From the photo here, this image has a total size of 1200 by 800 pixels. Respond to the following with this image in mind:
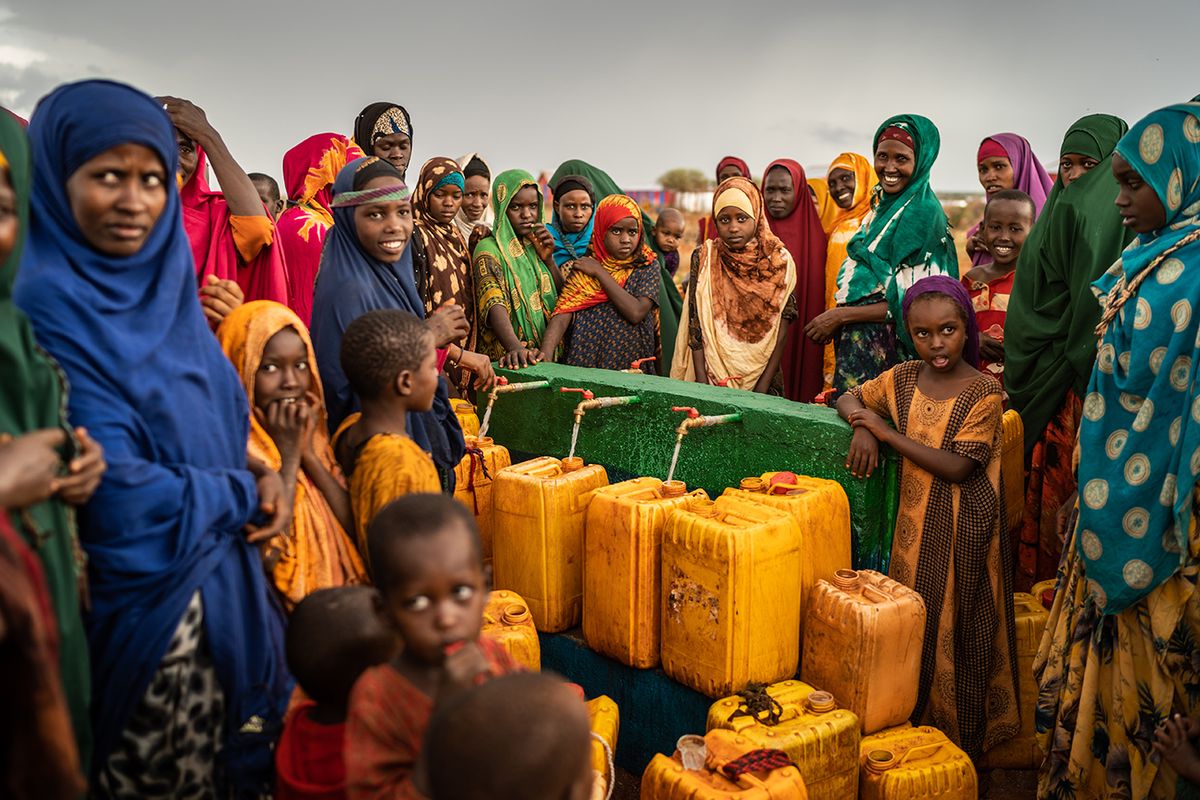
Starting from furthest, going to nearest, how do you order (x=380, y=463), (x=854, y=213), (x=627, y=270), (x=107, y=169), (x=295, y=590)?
1. (x=854, y=213)
2. (x=627, y=270)
3. (x=380, y=463)
4. (x=295, y=590)
5. (x=107, y=169)

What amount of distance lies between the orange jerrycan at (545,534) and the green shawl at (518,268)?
1.77 meters

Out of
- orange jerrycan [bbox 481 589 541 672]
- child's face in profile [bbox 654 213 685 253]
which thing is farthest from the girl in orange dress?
child's face in profile [bbox 654 213 685 253]

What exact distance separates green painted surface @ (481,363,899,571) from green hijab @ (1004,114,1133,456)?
1408 mm

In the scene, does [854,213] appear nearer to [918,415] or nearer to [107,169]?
[918,415]

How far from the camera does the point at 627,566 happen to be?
134 inches

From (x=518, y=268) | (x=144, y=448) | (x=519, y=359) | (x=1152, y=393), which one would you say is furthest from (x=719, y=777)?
(x=518, y=268)

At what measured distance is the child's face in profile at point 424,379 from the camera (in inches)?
105

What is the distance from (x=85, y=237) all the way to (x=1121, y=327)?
284 cm

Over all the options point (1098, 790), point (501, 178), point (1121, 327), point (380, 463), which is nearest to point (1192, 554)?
point (1121, 327)

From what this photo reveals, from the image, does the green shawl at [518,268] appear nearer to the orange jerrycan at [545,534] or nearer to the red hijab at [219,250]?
the orange jerrycan at [545,534]

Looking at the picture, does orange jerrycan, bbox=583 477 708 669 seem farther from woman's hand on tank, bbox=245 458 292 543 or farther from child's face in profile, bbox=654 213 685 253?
Answer: child's face in profile, bbox=654 213 685 253

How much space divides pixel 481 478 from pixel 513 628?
1.10 m

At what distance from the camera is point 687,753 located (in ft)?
9.14

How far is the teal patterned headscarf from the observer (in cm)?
263
